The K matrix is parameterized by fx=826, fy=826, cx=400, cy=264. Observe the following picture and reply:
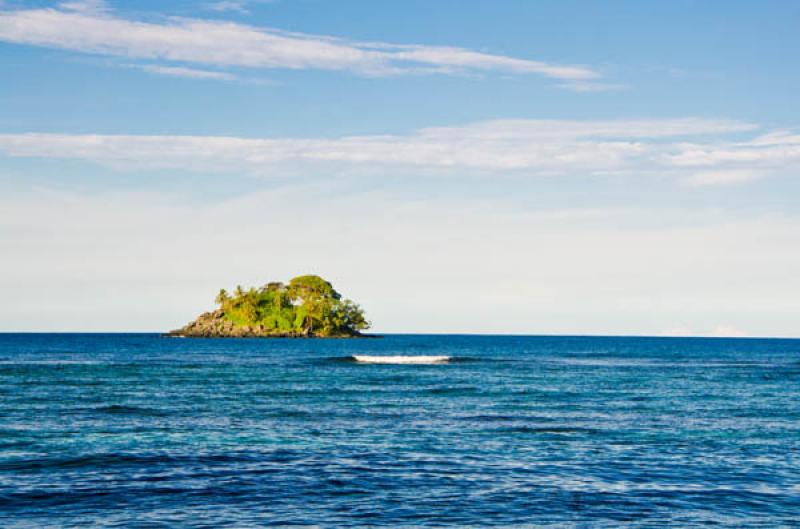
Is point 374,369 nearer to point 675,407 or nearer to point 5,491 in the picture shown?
point 675,407

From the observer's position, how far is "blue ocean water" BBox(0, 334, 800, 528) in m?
25.6

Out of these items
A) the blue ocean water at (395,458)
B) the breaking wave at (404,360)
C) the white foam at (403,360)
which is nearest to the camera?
the blue ocean water at (395,458)

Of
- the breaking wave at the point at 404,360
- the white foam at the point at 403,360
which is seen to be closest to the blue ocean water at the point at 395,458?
the breaking wave at the point at 404,360

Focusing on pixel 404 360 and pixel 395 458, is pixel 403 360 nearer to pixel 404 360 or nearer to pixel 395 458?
pixel 404 360

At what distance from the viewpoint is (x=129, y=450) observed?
36.8 m

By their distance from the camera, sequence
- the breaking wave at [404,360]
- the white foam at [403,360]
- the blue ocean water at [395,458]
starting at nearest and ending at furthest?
the blue ocean water at [395,458], the breaking wave at [404,360], the white foam at [403,360]

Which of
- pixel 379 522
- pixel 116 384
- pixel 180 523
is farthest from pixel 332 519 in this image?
pixel 116 384

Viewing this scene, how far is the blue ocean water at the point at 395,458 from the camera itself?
25578 millimetres

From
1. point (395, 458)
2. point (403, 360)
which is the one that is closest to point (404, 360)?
point (403, 360)

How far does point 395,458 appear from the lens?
34750 mm

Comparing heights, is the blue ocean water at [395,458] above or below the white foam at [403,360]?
below

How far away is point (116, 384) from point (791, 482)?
59.7 metres

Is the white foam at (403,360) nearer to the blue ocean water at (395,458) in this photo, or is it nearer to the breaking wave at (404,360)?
the breaking wave at (404,360)

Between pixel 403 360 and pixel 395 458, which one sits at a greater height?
pixel 403 360
